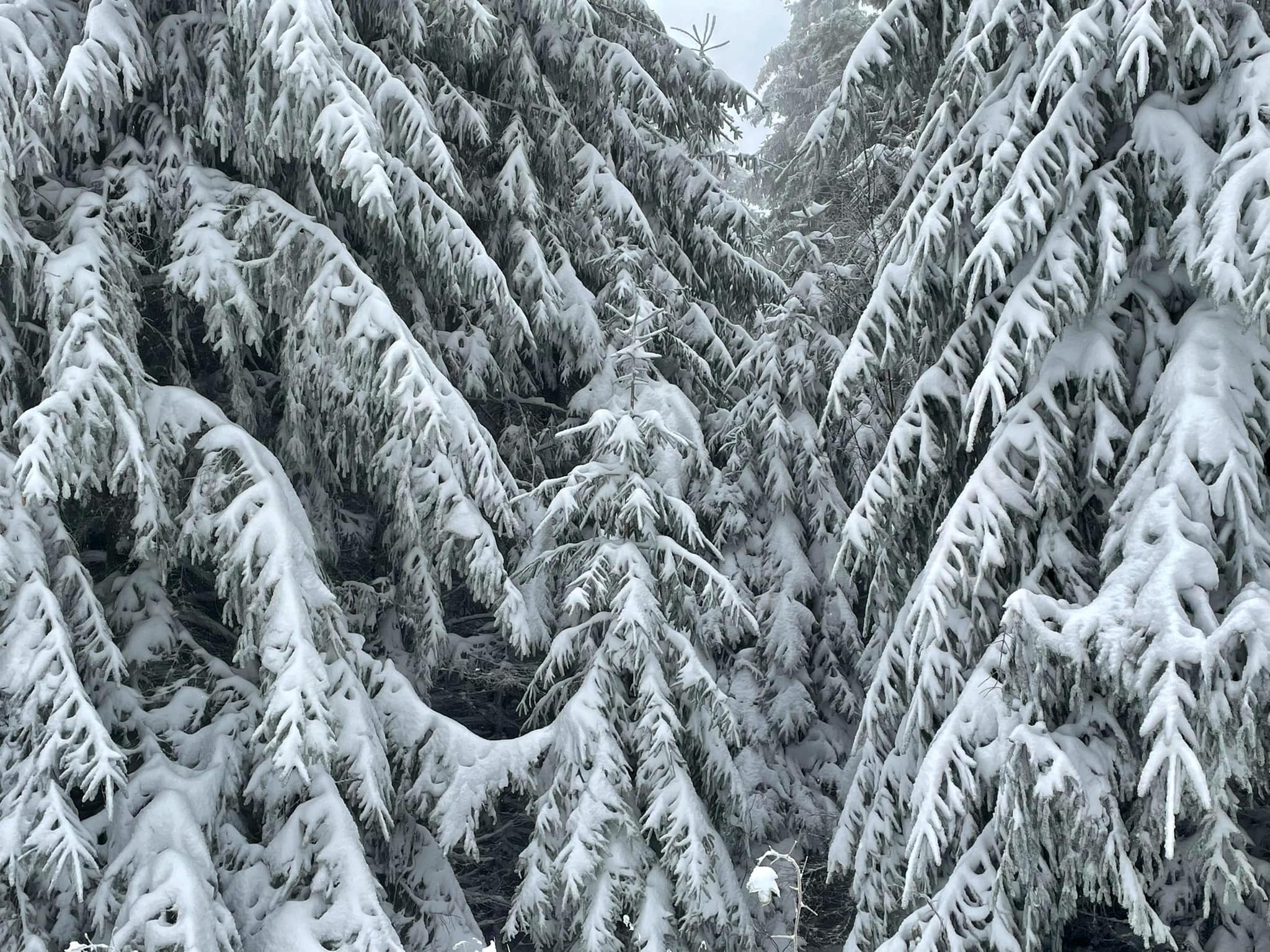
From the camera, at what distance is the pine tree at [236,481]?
4.96m

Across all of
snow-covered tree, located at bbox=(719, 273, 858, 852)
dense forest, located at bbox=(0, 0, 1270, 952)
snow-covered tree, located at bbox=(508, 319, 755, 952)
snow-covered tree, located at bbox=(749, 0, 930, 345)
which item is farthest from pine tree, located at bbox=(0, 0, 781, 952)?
snow-covered tree, located at bbox=(719, 273, 858, 852)

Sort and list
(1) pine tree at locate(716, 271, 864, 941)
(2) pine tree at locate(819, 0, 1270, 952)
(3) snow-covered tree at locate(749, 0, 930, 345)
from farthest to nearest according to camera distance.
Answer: (1) pine tree at locate(716, 271, 864, 941)
(3) snow-covered tree at locate(749, 0, 930, 345)
(2) pine tree at locate(819, 0, 1270, 952)

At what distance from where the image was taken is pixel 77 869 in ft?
15.0

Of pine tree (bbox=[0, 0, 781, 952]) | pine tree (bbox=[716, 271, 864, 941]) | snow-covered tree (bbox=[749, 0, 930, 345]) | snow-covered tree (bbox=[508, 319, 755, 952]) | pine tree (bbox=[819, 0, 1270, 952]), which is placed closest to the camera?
pine tree (bbox=[819, 0, 1270, 952])

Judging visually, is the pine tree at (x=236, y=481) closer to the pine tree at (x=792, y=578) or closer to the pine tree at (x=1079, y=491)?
the pine tree at (x=1079, y=491)

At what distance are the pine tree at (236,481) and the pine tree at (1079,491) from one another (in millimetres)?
2318

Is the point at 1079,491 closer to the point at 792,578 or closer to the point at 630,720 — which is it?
the point at 630,720

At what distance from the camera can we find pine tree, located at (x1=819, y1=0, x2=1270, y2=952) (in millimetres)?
4160

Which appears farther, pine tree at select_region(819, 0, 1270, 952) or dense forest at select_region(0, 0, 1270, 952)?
dense forest at select_region(0, 0, 1270, 952)

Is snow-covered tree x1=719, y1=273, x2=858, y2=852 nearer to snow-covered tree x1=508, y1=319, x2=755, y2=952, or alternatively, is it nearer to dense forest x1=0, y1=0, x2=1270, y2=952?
dense forest x1=0, y1=0, x2=1270, y2=952

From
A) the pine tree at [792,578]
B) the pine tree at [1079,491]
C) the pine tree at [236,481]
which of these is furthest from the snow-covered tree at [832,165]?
the pine tree at [236,481]

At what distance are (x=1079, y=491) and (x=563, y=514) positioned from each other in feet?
11.1

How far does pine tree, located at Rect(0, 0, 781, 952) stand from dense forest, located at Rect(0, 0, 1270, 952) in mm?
32

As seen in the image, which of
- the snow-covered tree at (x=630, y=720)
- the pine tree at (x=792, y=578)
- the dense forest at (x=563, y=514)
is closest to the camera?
the dense forest at (x=563, y=514)
